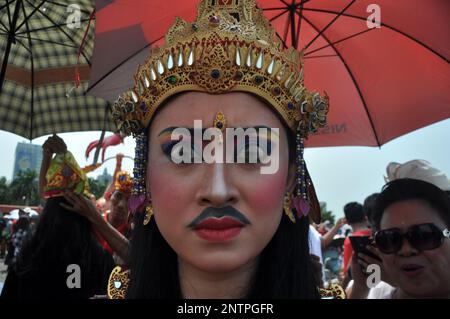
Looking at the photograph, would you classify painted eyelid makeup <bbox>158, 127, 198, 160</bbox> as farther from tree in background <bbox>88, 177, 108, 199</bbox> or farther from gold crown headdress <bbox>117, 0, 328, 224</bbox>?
tree in background <bbox>88, 177, 108, 199</bbox>

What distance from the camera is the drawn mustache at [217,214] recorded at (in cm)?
128

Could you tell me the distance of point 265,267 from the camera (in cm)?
151

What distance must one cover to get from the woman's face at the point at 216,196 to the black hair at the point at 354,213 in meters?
2.78

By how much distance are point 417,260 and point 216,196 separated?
93cm

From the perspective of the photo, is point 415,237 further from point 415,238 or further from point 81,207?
point 81,207

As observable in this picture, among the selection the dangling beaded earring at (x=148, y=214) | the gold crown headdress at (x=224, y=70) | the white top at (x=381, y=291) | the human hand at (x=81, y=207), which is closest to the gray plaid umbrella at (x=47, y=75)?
the human hand at (x=81, y=207)

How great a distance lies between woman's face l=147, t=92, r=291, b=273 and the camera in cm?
128

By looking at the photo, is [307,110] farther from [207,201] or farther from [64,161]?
[64,161]

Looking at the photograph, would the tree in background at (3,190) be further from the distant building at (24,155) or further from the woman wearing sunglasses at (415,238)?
the woman wearing sunglasses at (415,238)

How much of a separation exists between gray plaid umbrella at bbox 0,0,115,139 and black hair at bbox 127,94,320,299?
238 centimetres

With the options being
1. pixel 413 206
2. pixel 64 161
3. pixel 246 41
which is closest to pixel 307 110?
pixel 246 41

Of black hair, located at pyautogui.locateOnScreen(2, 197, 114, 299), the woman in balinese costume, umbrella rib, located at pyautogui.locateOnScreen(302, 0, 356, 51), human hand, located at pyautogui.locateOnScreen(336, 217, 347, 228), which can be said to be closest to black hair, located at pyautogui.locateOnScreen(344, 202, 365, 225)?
human hand, located at pyautogui.locateOnScreen(336, 217, 347, 228)

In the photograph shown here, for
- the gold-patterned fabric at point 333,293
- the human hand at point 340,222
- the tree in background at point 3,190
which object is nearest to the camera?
the gold-patterned fabric at point 333,293

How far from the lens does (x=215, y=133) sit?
4.37ft
